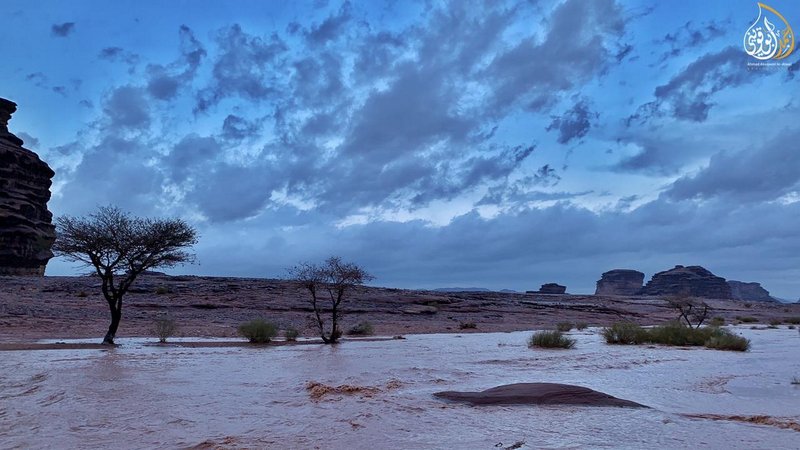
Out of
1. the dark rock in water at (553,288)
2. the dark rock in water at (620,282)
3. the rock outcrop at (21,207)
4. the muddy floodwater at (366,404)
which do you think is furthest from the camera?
the dark rock in water at (620,282)

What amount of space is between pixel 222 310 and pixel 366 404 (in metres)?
37.0

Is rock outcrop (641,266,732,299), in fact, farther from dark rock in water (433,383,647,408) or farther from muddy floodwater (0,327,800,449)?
dark rock in water (433,383,647,408)

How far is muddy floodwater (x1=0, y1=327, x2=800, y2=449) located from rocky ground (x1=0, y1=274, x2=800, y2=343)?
14.1 meters

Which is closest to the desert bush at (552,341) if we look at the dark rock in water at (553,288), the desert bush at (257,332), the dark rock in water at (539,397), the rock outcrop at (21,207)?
the desert bush at (257,332)

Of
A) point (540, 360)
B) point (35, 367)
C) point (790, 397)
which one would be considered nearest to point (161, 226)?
point (35, 367)

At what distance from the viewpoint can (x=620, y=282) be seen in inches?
7613

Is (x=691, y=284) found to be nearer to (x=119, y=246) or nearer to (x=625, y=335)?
(x=625, y=335)

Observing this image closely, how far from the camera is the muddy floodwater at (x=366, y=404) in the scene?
7.84 metres

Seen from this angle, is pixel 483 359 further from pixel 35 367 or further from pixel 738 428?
pixel 35 367

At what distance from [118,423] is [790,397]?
13131 mm

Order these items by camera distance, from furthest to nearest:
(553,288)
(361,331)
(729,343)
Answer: (553,288) → (361,331) → (729,343)

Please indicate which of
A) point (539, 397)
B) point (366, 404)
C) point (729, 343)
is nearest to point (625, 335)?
point (729, 343)

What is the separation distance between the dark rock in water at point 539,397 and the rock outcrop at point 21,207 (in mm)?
60431

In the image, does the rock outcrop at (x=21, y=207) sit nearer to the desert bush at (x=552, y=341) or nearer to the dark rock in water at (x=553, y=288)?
the desert bush at (x=552, y=341)
